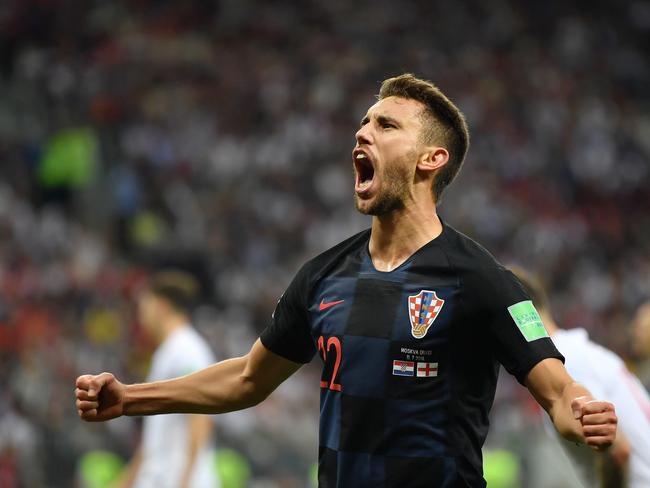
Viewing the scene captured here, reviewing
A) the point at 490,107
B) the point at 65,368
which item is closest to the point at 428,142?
the point at 65,368

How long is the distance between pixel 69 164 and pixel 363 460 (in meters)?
11.1

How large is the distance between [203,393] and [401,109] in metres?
1.16

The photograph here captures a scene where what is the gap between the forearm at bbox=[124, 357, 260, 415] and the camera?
3758 mm

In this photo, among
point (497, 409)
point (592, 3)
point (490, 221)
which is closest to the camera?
point (497, 409)

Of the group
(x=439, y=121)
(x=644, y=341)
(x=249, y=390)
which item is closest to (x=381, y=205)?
(x=439, y=121)

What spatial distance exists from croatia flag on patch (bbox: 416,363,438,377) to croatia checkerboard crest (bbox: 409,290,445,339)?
0.08 meters

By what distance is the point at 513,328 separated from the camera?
327cm

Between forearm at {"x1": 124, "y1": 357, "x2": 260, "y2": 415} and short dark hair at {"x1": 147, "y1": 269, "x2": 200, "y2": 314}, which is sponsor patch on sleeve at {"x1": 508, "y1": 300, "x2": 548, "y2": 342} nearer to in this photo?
forearm at {"x1": 124, "y1": 357, "x2": 260, "y2": 415}

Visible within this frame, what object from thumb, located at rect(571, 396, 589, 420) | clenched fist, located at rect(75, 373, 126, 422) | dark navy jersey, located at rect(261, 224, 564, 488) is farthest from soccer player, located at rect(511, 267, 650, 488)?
clenched fist, located at rect(75, 373, 126, 422)

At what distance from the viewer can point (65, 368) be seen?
10.6 meters

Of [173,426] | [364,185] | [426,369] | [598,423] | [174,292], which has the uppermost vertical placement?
[174,292]

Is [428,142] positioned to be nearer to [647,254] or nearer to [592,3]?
[647,254]

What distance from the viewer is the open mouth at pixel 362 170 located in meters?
3.58

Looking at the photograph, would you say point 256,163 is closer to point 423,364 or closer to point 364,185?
point 364,185
